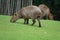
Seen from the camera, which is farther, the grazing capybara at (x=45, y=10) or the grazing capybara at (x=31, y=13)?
the grazing capybara at (x=45, y=10)

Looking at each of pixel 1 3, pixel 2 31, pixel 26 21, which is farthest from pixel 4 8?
pixel 2 31

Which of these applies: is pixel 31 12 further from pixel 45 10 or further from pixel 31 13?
pixel 45 10

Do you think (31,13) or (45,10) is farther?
(45,10)

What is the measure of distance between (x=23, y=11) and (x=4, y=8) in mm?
6419

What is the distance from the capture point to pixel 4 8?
19078mm

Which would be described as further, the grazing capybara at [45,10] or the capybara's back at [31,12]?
the grazing capybara at [45,10]

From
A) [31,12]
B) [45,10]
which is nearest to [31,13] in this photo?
[31,12]

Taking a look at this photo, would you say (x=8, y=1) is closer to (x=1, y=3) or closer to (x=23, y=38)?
(x=1, y=3)

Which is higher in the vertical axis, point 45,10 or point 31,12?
point 31,12

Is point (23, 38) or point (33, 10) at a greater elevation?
point (33, 10)

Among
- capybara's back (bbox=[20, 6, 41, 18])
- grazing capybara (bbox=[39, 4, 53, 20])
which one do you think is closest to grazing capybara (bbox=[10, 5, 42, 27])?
capybara's back (bbox=[20, 6, 41, 18])

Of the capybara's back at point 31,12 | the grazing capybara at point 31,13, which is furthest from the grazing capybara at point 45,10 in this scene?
the capybara's back at point 31,12

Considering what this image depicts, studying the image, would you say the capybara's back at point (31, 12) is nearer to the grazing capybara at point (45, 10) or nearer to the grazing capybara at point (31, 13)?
the grazing capybara at point (31, 13)

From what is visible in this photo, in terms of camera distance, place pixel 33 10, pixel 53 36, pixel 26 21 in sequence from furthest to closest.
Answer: pixel 26 21
pixel 33 10
pixel 53 36
